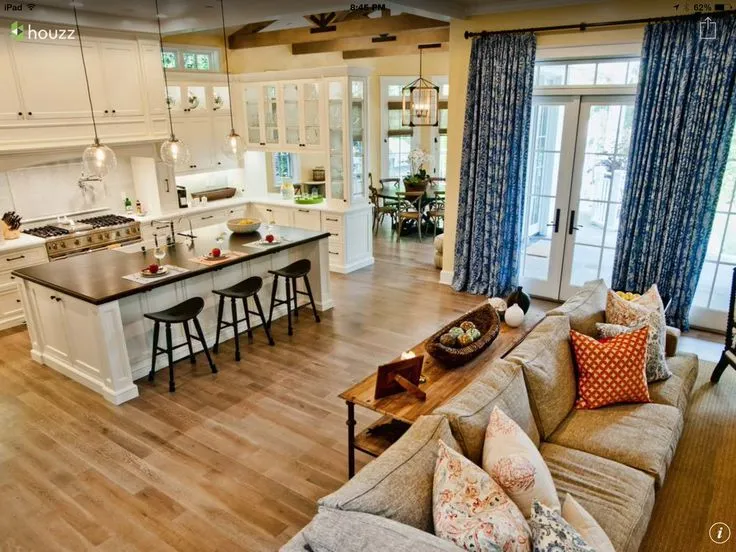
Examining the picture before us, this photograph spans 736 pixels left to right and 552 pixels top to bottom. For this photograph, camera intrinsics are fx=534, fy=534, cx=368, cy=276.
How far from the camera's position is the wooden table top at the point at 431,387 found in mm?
2779

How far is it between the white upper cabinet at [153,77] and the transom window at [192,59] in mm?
700

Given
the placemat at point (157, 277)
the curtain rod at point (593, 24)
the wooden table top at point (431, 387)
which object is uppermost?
the curtain rod at point (593, 24)

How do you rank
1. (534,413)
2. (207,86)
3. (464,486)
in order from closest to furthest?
(464,486) < (534,413) < (207,86)

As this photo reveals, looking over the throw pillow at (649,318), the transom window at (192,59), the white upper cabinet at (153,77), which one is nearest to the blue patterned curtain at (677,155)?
the throw pillow at (649,318)

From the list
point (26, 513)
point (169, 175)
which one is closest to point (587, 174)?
point (169, 175)

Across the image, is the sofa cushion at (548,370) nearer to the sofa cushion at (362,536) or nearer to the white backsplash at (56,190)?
the sofa cushion at (362,536)

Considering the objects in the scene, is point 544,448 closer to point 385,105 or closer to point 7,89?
point 7,89

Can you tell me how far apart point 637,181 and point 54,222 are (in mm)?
6514

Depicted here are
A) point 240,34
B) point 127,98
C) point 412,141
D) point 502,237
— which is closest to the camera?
point 502,237

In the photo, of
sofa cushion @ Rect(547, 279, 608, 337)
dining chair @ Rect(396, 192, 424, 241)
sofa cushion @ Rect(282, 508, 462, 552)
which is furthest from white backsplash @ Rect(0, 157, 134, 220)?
sofa cushion @ Rect(282, 508, 462, 552)

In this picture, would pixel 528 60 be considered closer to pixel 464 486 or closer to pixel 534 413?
pixel 534 413

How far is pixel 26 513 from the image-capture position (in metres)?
3.08

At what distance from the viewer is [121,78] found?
21.1 ft

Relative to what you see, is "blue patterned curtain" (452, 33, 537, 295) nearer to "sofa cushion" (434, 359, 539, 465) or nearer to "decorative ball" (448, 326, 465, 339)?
"decorative ball" (448, 326, 465, 339)
